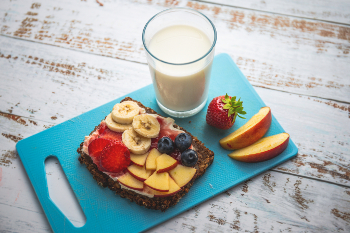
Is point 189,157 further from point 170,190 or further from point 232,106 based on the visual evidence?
point 232,106

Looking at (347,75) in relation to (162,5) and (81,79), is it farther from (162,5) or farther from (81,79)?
(81,79)

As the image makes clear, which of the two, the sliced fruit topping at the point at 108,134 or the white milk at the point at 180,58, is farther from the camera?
the sliced fruit topping at the point at 108,134

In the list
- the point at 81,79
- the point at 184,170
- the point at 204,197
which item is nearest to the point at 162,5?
the point at 81,79

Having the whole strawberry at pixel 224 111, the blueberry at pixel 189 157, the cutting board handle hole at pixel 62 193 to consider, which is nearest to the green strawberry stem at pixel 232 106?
the whole strawberry at pixel 224 111

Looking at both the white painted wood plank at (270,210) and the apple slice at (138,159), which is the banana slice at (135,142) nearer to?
the apple slice at (138,159)

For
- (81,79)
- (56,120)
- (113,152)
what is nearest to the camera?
(113,152)

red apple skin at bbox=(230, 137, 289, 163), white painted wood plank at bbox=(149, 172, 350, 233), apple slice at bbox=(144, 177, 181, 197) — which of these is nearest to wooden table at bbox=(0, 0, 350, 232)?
white painted wood plank at bbox=(149, 172, 350, 233)

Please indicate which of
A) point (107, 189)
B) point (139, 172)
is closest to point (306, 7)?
point (139, 172)
